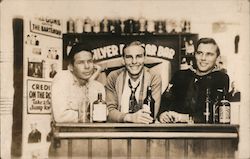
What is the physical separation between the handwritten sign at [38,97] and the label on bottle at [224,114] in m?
0.67

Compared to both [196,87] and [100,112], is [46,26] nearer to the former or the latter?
[100,112]

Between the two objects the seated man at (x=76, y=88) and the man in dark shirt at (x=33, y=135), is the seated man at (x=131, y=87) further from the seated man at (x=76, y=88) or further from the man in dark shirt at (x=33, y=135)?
the man in dark shirt at (x=33, y=135)

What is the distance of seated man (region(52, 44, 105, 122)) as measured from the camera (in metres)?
1.53

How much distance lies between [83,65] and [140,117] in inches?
12.0

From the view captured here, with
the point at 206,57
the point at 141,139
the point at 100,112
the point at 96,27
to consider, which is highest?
the point at 96,27

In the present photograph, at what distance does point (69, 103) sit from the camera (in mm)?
1533

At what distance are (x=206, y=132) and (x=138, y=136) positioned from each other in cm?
26

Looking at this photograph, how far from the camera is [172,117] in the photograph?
152 cm

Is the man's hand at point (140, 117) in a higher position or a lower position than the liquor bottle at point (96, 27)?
lower

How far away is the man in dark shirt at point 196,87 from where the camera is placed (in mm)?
1525

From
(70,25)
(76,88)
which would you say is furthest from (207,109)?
(70,25)

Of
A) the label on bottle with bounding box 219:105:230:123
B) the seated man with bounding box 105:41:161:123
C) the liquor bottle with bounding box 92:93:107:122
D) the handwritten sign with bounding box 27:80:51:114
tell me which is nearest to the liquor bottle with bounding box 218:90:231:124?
the label on bottle with bounding box 219:105:230:123

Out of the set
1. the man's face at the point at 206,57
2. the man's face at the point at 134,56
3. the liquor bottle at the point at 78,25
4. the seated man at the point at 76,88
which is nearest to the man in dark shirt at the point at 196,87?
the man's face at the point at 206,57

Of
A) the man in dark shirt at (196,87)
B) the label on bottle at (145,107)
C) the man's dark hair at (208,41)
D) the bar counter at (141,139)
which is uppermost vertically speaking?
the man's dark hair at (208,41)
